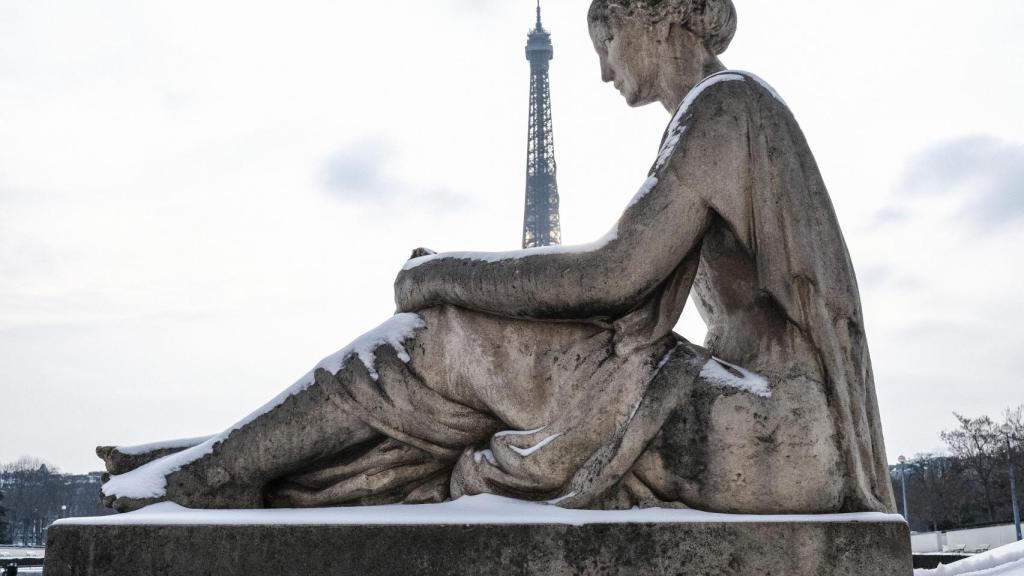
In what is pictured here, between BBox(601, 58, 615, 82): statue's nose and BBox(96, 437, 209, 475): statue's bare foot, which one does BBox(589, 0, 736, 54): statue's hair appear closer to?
BBox(601, 58, 615, 82): statue's nose

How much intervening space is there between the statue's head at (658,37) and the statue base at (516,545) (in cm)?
197

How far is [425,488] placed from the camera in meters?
3.63

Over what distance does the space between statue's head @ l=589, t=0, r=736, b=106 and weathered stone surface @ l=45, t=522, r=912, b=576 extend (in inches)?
80.8

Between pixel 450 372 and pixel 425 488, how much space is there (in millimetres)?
468

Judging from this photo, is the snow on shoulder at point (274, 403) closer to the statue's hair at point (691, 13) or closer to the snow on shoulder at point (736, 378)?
the snow on shoulder at point (736, 378)

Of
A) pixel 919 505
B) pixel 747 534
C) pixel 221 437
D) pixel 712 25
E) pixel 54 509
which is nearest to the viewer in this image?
pixel 747 534

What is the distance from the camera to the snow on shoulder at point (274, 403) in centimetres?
351

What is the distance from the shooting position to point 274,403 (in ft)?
11.9

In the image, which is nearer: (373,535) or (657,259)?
(373,535)

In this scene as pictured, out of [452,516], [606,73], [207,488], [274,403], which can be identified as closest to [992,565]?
[606,73]

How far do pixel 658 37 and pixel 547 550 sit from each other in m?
2.30

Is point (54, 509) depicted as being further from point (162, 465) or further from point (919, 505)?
point (162, 465)

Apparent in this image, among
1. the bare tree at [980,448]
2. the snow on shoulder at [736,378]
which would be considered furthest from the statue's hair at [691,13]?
the bare tree at [980,448]

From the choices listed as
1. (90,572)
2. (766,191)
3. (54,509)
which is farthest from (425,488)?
(54,509)
